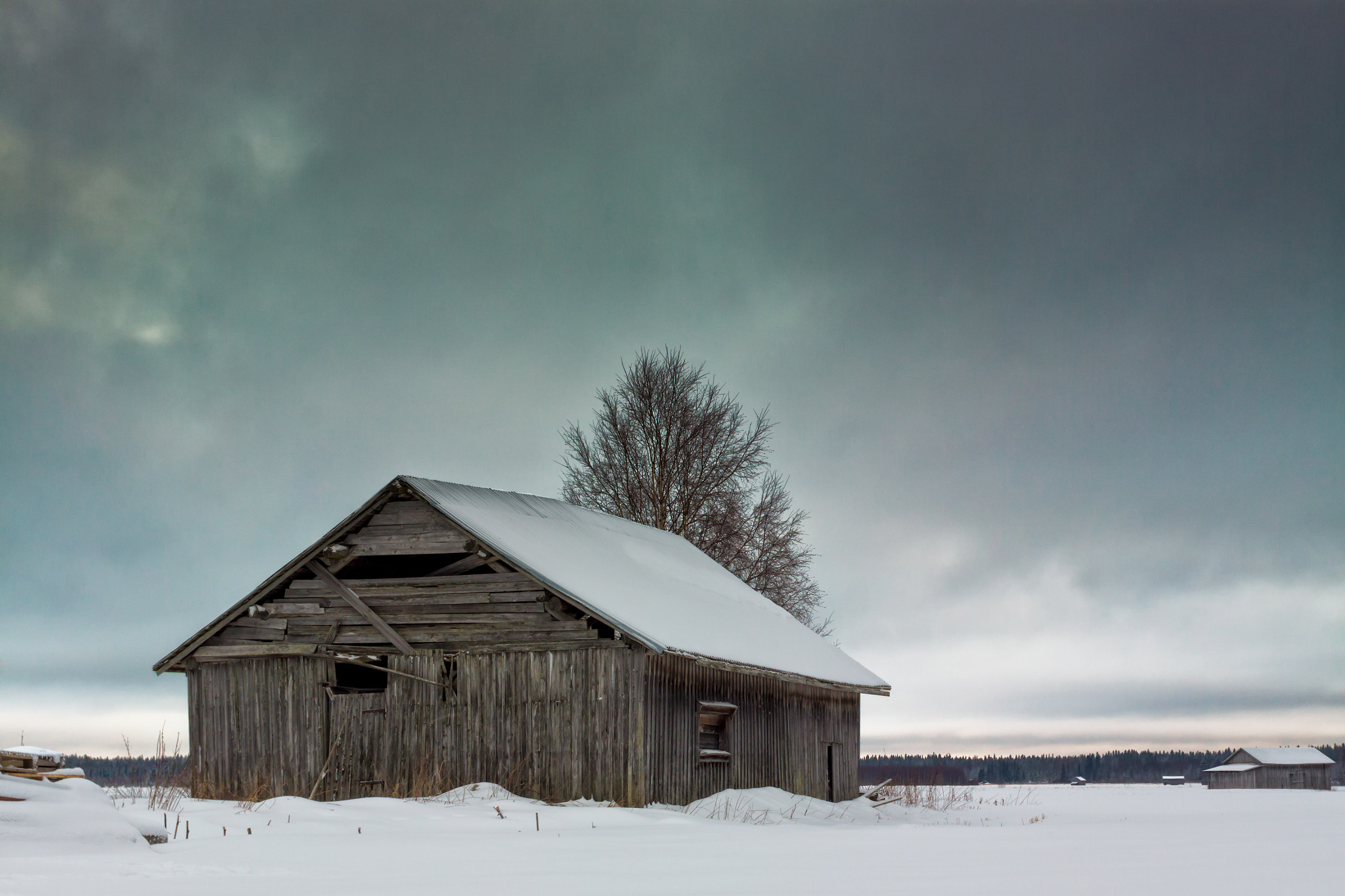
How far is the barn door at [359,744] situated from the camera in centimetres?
1902

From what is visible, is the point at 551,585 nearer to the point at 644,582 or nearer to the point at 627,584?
the point at 627,584

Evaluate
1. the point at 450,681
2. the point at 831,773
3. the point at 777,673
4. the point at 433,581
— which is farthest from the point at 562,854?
the point at 831,773

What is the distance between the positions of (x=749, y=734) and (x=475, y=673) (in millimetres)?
5052

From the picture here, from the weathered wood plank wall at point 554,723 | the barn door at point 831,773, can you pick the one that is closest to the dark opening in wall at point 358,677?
the weathered wood plank wall at point 554,723

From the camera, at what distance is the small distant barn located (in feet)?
241

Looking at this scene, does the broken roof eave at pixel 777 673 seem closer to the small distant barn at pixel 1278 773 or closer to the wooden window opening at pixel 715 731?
the wooden window opening at pixel 715 731

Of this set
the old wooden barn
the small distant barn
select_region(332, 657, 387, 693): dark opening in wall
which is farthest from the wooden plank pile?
the small distant barn

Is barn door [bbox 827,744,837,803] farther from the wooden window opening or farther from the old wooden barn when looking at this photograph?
the wooden window opening

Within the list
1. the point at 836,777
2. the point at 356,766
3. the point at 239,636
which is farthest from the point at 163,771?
the point at 836,777

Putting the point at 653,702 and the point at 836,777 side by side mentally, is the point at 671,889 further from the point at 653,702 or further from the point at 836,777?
the point at 836,777

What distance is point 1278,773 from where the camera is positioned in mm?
74062

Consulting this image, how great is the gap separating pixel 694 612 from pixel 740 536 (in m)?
12.2

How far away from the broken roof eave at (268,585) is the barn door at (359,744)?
7.59ft

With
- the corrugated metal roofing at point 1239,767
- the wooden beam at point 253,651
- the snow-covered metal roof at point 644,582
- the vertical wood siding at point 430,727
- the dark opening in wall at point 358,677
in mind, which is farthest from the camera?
the corrugated metal roofing at point 1239,767
